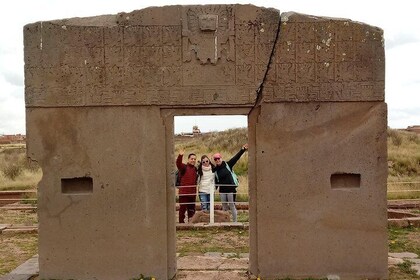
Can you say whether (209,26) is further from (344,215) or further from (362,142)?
(344,215)

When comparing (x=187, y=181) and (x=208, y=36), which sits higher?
(x=208, y=36)

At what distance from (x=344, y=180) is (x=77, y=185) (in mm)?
3333

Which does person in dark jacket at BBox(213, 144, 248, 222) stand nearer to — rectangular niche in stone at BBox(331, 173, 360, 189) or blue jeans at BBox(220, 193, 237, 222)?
blue jeans at BBox(220, 193, 237, 222)

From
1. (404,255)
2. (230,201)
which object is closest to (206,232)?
(230,201)

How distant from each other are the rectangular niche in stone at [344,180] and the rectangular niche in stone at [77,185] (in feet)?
9.92

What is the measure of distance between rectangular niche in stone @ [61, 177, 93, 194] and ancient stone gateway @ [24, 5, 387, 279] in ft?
0.20

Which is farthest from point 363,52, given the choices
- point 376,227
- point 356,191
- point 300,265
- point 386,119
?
point 300,265

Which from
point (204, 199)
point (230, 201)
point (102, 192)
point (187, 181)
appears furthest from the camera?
point (204, 199)

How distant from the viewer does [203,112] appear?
20.6ft

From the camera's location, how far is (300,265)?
245 inches

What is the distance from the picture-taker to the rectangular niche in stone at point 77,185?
6.31 meters

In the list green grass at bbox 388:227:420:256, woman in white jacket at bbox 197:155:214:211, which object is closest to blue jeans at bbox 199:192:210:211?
woman in white jacket at bbox 197:155:214:211

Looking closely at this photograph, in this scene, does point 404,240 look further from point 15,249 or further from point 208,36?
point 15,249

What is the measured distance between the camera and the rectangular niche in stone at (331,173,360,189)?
20.4 ft
